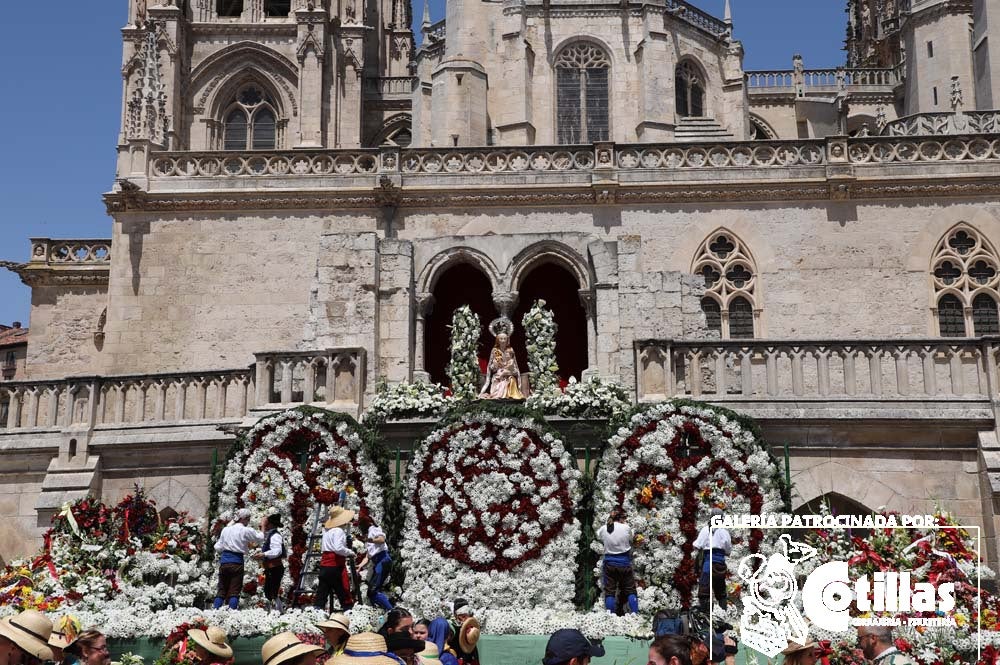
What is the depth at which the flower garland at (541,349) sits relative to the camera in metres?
17.7

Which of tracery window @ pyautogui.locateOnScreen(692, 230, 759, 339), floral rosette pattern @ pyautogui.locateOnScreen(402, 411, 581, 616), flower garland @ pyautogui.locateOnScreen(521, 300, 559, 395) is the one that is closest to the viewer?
floral rosette pattern @ pyautogui.locateOnScreen(402, 411, 581, 616)

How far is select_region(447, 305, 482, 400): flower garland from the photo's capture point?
1805 centimetres

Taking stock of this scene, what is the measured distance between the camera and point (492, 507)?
14.6m

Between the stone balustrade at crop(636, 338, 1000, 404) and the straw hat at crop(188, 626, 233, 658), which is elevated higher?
the stone balustrade at crop(636, 338, 1000, 404)

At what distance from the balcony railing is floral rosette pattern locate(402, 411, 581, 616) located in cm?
216

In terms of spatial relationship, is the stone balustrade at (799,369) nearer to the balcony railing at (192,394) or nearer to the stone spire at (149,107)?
the balcony railing at (192,394)

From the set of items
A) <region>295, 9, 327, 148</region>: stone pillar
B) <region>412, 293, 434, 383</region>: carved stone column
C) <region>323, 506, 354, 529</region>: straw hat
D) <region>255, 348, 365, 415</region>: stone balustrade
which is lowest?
<region>323, 506, 354, 529</region>: straw hat

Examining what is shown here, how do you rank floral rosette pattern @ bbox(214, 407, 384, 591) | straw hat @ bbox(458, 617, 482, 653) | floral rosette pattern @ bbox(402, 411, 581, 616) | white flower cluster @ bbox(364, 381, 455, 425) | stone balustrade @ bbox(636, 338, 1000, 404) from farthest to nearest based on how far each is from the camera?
1. white flower cluster @ bbox(364, 381, 455, 425)
2. stone balustrade @ bbox(636, 338, 1000, 404)
3. floral rosette pattern @ bbox(214, 407, 384, 591)
4. floral rosette pattern @ bbox(402, 411, 581, 616)
5. straw hat @ bbox(458, 617, 482, 653)

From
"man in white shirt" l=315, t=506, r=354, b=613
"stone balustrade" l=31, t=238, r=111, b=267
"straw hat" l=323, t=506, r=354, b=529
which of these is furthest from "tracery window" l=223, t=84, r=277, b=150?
"man in white shirt" l=315, t=506, r=354, b=613

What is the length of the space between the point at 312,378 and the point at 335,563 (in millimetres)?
4104

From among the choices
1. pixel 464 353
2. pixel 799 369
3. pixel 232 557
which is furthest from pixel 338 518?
pixel 799 369

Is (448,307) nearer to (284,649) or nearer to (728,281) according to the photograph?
(728,281)

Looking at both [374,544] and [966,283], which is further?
[966,283]

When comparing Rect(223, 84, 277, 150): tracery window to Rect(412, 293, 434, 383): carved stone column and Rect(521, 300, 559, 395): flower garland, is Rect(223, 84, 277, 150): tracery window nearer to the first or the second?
Rect(412, 293, 434, 383): carved stone column
